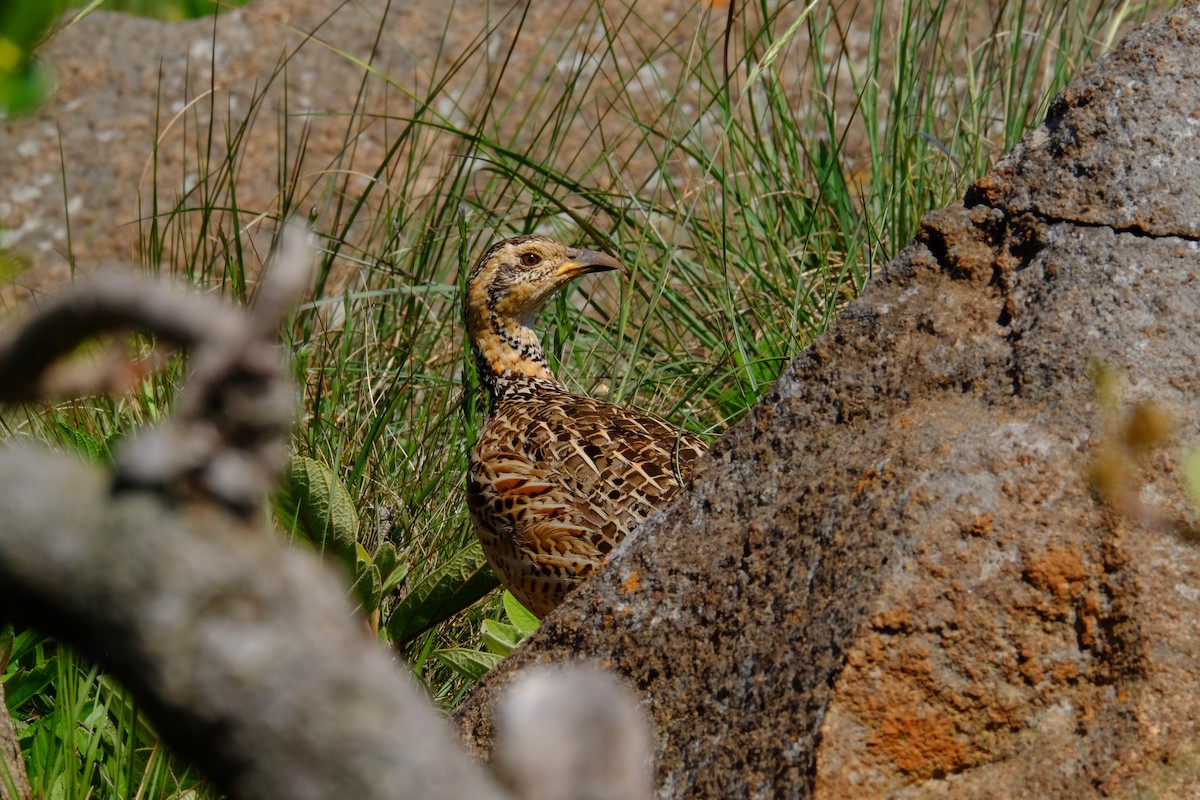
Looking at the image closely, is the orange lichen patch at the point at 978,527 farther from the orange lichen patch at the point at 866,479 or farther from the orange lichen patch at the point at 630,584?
the orange lichen patch at the point at 630,584

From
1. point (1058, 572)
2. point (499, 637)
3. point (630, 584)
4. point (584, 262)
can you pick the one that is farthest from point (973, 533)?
point (584, 262)

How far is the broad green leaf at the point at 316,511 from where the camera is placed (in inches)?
151

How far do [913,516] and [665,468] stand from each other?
6.14 ft

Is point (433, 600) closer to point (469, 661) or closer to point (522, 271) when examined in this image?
point (469, 661)

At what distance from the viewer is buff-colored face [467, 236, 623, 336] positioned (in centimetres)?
519

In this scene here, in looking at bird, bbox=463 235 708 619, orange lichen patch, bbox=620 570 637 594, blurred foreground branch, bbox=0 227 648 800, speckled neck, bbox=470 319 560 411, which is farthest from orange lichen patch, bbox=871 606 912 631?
speckled neck, bbox=470 319 560 411

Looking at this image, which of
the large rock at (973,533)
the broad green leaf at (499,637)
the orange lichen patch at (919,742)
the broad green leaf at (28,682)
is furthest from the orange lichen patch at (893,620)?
the broad green leaf at (28,682)

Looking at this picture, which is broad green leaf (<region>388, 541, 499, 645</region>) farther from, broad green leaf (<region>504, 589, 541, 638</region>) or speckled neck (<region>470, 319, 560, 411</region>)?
speckled neck (<region>470, 319, 560, 411</region>)

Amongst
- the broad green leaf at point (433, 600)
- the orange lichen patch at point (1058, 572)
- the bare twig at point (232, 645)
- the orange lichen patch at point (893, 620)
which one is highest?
the bare twig at point (232, 645)

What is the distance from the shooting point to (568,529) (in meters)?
4.14

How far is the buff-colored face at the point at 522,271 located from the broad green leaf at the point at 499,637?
1.52 metres

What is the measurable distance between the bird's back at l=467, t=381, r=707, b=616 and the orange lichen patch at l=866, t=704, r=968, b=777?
5.74 ft

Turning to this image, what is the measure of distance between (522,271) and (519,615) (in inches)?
56.8

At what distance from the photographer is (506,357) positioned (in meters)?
5.22
